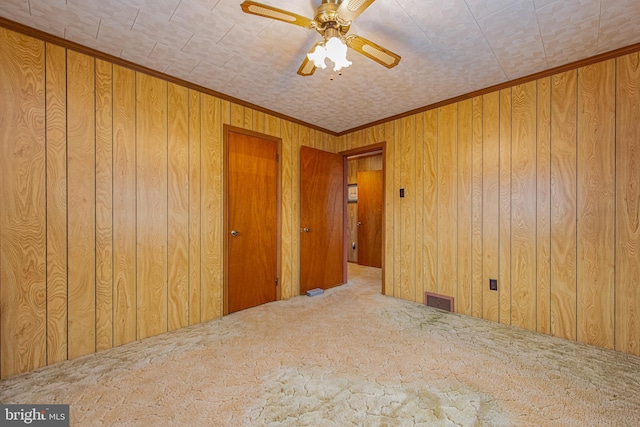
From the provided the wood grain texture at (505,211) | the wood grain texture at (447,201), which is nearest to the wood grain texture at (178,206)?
the wood grain texture at (447,201)

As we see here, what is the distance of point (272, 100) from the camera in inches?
123

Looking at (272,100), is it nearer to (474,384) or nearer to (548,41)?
(548,41)

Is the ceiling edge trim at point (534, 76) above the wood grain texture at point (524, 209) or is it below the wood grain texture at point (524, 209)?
above

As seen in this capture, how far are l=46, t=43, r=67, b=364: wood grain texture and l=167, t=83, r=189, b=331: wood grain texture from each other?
734 mm

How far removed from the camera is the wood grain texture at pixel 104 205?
2223 millimetres

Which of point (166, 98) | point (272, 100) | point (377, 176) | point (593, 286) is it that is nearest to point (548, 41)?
point (593, 286)

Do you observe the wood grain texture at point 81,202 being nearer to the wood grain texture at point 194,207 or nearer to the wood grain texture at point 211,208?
the wood grain texture at point 194,207

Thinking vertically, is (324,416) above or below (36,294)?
below

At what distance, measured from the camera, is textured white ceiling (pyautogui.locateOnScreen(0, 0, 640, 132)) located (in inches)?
67.8

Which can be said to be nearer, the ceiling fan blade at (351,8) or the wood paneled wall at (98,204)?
the ceiling fan blade at (351,8)

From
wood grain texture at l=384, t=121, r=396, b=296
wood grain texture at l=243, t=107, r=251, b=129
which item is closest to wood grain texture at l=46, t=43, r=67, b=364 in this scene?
wood grain texture at l=243, t=107, r=251, b=129

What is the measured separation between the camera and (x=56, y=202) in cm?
204

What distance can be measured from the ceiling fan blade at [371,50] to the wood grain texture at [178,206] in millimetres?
1821

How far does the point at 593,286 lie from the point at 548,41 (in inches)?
80.0
